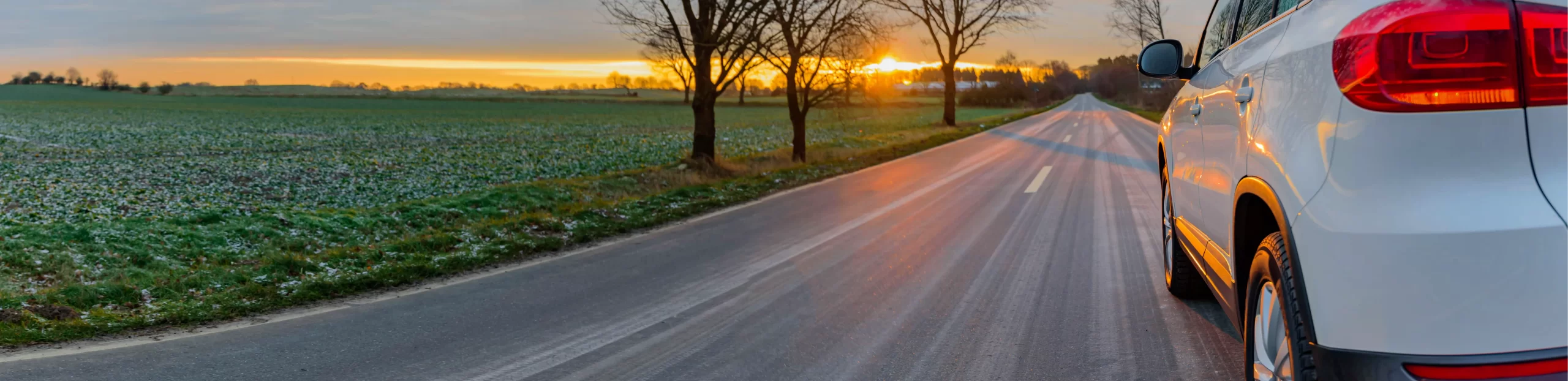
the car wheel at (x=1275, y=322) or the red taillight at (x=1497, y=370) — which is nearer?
the red taillight at (x=1497, y=370)

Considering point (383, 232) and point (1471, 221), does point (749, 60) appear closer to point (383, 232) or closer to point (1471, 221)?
point (383, 232)

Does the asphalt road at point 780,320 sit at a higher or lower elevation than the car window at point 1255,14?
lower

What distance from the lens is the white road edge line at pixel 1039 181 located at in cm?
1170

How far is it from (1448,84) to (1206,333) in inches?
114

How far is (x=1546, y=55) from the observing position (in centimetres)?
184

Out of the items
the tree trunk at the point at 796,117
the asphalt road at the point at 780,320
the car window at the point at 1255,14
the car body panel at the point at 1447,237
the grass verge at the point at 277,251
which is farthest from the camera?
the tree trunk at the point at 796,117

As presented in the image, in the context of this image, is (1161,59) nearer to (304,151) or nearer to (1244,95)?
(1244,95)

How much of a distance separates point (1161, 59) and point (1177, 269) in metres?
1.38

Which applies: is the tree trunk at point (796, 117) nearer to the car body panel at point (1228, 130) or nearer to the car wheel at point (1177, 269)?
the car wheel at point (1177, 269)

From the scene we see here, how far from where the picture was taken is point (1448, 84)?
1.89 meters

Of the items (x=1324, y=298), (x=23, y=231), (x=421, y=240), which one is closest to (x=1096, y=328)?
(x=1324, y=298)

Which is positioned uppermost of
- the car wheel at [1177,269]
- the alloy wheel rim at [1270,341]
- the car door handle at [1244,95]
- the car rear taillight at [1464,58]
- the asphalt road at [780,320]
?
the car rear taillight at [1464,58]

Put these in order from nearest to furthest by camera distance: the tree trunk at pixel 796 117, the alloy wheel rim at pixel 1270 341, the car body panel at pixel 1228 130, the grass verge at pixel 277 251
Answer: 1. the alloy wheel rim at pixel 1270 341
2. the car body panel at pixel 1228 130
3. the grass verge at pixel 277 251
4. the tree trunk at pixel 796 117

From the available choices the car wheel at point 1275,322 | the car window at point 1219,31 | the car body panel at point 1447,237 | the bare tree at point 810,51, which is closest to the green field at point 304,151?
the bare tree at point 810,51
